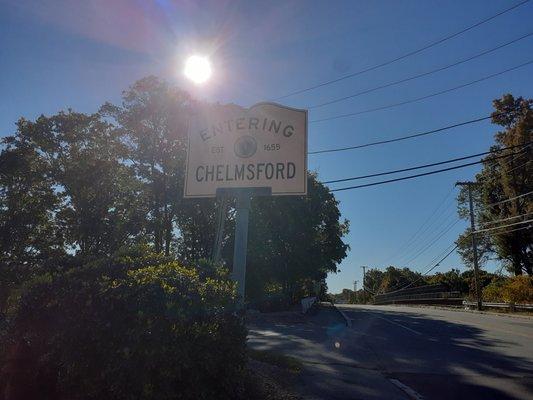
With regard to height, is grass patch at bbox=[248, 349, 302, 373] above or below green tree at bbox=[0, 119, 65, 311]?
below

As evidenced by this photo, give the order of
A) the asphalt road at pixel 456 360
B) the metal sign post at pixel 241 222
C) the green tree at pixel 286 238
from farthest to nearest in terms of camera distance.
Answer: the green tree at pixel 286 238
the metal sign post at pixel 241 222
the asphalt road at pixel 456 360

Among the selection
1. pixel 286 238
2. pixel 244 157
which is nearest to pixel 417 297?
→ pixel 286 238

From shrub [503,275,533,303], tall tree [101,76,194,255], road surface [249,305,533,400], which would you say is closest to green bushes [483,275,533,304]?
shrub [503,275,533,303]

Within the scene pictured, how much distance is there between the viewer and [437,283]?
65.9 m

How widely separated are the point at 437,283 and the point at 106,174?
52.3 m

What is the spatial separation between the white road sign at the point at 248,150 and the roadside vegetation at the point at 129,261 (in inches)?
61.5

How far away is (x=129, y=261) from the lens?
5.94m

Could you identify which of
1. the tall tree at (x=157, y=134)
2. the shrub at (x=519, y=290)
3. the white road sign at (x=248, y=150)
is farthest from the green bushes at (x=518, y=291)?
the white road sign at (x=248, y=150)

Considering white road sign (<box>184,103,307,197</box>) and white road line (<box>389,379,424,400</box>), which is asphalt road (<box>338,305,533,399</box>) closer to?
white road line (<box>389,379,424,400</box>)

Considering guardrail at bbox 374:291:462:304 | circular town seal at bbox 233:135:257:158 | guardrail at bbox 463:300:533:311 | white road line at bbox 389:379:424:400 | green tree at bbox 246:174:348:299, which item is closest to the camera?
white road line at bbox 389:379:424:400

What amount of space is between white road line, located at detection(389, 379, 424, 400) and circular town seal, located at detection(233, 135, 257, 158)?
15.2 ft

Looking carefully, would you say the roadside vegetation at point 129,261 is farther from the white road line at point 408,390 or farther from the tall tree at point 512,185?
the tall tree at point 512,185

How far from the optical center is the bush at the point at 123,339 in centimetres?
425

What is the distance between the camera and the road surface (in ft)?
23.7
